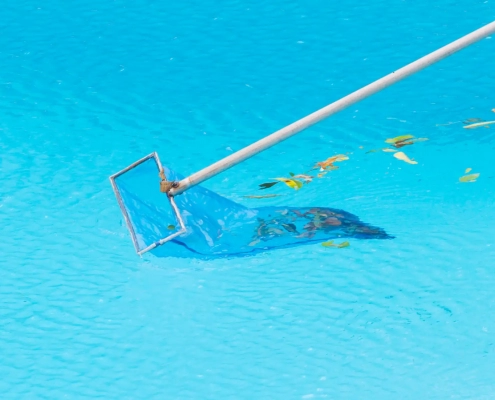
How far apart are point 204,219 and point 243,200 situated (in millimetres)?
391

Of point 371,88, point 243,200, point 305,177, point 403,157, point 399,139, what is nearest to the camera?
point 371,88

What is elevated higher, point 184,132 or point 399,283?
point 184,132

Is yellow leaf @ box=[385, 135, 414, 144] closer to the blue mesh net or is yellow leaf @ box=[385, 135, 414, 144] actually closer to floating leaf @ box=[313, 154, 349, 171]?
floating leaf @ box=[313, 154, 349, 171]

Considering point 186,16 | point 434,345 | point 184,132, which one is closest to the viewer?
point 434,345

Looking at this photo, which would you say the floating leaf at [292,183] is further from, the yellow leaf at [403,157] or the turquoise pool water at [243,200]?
the yellow leaf at [403,157]

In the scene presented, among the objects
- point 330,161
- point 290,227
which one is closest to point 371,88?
point 290,227

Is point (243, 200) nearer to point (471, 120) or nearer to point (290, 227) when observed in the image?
point (290, 227)

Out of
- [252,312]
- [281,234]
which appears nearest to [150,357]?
[252,312]

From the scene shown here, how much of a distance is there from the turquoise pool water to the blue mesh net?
0.05m

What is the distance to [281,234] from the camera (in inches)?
105

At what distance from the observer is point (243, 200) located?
2.98 metres

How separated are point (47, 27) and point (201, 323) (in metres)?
2.63

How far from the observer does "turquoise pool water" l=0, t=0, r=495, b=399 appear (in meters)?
2.26

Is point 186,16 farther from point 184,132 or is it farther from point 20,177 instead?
point 20,177
